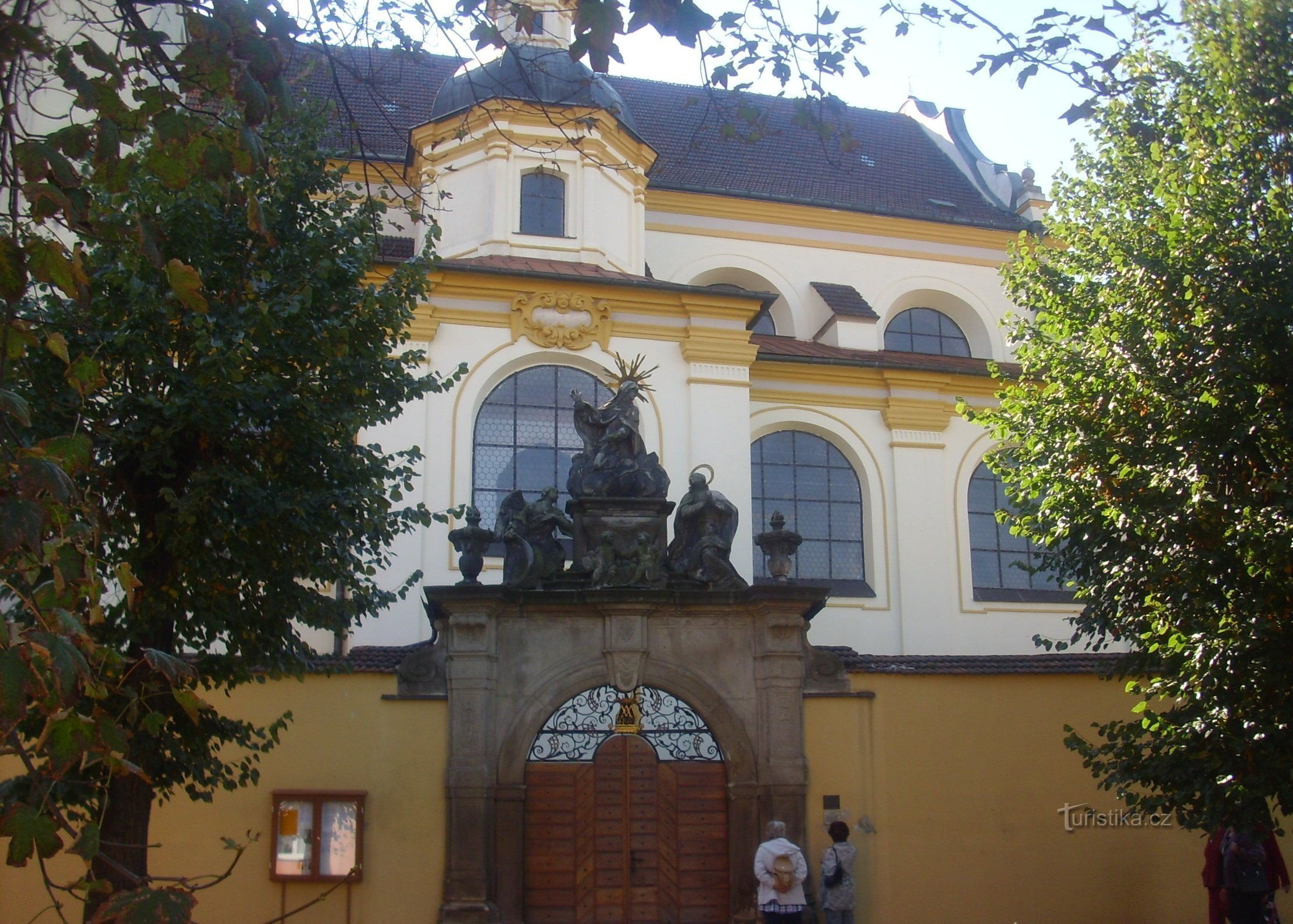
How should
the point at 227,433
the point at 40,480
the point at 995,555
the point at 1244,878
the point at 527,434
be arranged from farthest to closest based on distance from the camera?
the point at 995,555 < the point at 527,434 < the point at 1244,878 < the point at 227,433 < the point at 40,480

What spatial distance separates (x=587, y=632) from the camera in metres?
12.9

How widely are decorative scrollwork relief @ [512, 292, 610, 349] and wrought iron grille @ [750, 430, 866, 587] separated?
3264 millimetres

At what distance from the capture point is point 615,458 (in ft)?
46.0

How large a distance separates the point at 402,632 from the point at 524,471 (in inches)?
115

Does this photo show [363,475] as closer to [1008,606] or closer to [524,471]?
[524,471]

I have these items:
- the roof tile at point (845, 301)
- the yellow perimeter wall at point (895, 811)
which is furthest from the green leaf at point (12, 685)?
the roof tile at point (845, 301)

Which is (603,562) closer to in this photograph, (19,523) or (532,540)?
(532,540)

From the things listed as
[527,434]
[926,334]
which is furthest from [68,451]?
[926,334]

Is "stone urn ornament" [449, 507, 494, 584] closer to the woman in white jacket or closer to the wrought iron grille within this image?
the woman in white jacket

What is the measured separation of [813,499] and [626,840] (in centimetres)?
960

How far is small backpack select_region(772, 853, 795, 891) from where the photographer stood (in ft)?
35.3

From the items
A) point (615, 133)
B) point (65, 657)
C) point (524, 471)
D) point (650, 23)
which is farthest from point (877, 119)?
point (65, 657)

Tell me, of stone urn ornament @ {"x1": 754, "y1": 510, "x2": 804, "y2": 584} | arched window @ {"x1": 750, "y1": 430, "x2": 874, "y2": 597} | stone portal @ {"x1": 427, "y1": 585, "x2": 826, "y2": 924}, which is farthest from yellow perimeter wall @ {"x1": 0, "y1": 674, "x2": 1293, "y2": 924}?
arched window @ {"x1": 750, "y1": 430, "x2": 874, "y2": 597}

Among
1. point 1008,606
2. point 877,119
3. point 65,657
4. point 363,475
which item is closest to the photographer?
point 65,657
